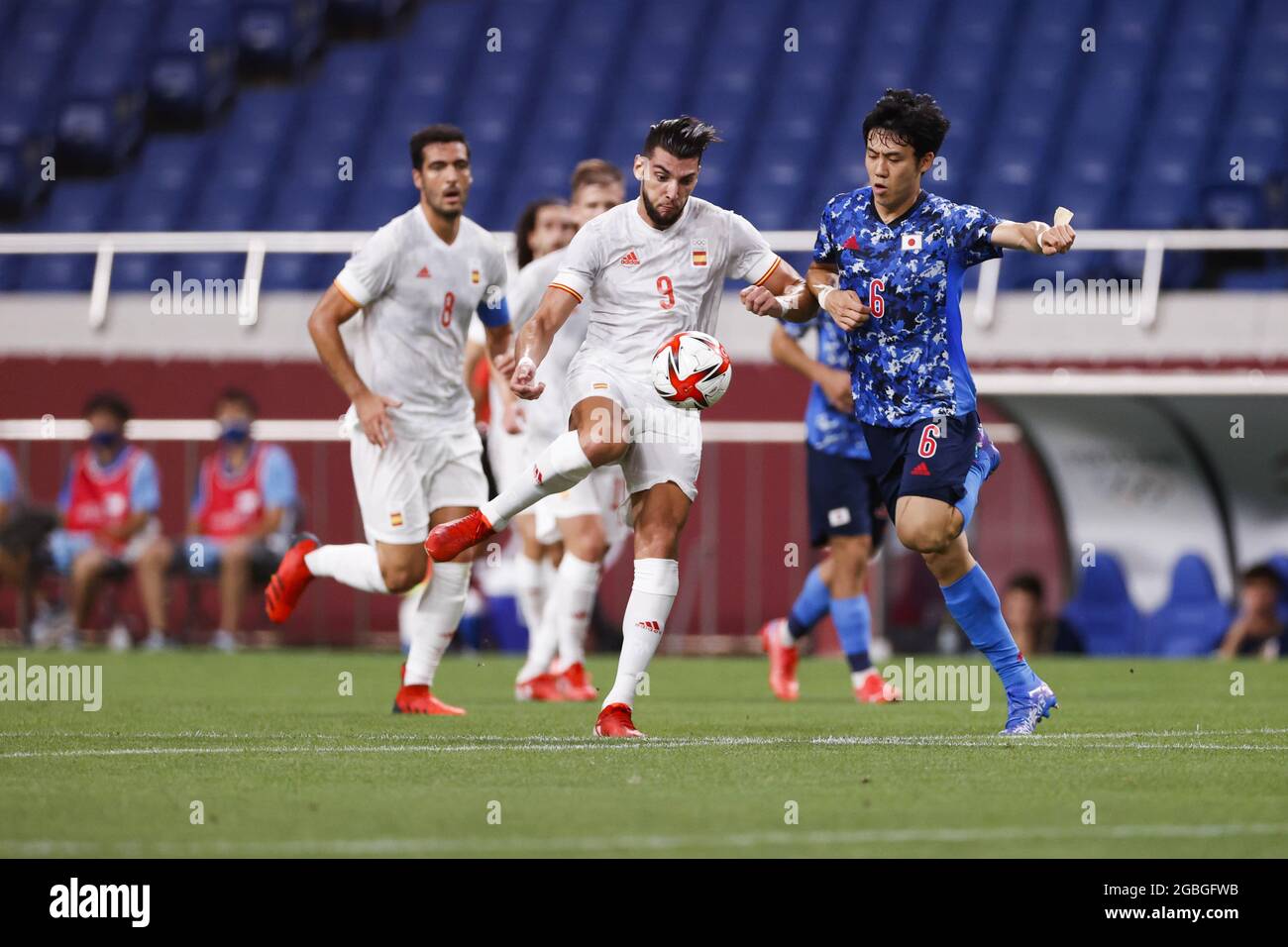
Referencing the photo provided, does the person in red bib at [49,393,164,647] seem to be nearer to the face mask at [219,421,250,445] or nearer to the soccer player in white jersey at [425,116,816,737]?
the face mask at [219,421,250,445]

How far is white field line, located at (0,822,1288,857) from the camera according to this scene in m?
4.73

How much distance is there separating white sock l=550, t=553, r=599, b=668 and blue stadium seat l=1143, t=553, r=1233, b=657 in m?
5.97

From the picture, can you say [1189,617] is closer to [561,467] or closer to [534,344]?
[561,467]

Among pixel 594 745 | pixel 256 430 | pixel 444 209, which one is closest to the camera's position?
pixel 594 745

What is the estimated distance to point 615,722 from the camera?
7.41 metres

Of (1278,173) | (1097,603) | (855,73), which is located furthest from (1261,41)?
(1097,603)

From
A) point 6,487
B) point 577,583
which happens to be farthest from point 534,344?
point 6,487

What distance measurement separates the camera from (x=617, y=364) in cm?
763

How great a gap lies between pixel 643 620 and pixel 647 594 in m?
0.09

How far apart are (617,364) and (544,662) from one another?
10.2 feet

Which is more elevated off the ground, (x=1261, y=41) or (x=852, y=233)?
(x=1261, y=41)

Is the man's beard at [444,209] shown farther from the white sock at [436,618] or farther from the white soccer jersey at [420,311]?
the white sock at [436,618]

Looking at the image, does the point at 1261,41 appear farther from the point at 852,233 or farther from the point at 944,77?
the point at 852,233
